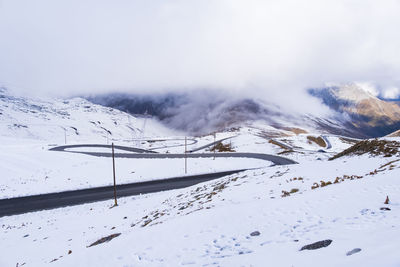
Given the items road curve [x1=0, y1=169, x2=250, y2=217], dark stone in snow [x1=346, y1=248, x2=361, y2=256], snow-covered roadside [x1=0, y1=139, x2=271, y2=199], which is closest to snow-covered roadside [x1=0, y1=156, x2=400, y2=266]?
dark stone in snow [x1=346, y1=248, x2=361, y2=256]

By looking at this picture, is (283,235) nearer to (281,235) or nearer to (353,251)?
(281,235)

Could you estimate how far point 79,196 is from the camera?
112 ft

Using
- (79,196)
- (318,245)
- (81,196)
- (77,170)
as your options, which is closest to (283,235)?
(318,245)

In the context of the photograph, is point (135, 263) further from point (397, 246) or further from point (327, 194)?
point (327, 194)

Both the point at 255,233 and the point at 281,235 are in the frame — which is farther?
the point at 255,233

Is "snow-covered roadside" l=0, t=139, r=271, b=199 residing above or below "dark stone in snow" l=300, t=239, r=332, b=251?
below

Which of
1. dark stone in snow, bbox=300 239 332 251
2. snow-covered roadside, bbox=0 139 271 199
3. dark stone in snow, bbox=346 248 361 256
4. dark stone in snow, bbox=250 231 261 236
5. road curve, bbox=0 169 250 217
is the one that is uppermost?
dark stone in snow, bbox=346 248 361 256

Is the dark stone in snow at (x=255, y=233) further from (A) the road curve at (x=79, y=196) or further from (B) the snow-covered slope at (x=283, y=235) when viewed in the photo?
(A) the road curve at (x=79, y=196)

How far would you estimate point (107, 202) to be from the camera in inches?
1213

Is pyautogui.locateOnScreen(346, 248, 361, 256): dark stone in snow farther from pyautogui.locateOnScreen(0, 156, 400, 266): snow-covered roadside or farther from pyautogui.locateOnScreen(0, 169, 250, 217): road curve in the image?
pyautogui.locateOnScreen(0, 169, 250, 217): road curve

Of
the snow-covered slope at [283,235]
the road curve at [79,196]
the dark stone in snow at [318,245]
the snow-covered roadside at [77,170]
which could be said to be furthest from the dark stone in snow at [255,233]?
the snow-covered roadside at [77,170]

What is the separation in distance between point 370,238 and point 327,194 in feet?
17.3

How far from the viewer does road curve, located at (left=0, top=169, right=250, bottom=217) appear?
3022cm

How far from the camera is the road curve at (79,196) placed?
1190 inches
